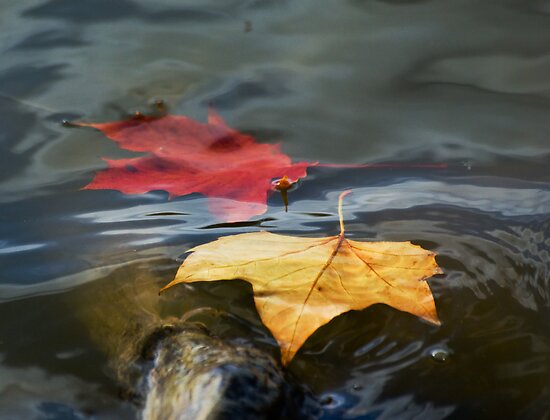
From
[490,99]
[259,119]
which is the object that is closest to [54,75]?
[259,119]

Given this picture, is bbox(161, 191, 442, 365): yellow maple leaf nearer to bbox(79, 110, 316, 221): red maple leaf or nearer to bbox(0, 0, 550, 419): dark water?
bbox(0, 0, 550, 419): dark water

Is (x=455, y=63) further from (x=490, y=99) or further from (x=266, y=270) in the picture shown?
(x=266, y=270)

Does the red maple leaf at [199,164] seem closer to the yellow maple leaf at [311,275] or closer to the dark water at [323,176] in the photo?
the dark water at [323,176]

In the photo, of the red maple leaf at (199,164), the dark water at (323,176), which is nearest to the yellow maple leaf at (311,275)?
the dark water at (323,176)

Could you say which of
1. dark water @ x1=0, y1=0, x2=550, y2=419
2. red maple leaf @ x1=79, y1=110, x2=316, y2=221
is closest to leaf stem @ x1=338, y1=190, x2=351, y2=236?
dark water @ x1=0, y1=0, x2=550, y2=419

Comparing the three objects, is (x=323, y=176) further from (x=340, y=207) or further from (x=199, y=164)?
(x=199, y=164)

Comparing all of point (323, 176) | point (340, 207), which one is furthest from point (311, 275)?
point (323, 176)
